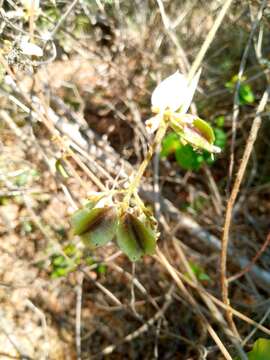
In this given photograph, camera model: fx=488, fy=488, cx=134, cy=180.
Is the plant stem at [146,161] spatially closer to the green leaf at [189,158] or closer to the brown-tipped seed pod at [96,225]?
the brown-tipped seed pod at [96,225]

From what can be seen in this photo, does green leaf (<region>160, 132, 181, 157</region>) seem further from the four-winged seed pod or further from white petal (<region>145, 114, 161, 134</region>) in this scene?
white petal (<region>145, 114, 161, 134</region>)

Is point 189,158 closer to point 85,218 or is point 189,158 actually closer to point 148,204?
point 148,204

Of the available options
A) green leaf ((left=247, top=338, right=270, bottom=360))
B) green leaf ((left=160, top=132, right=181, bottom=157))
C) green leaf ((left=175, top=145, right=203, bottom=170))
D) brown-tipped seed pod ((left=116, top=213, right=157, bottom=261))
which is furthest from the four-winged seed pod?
green leaf ((left=160, top=132, right=181, bottom=157))

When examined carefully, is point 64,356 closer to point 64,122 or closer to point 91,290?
point 91,290

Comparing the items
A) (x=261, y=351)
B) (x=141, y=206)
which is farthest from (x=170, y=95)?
(x=261, y=351)

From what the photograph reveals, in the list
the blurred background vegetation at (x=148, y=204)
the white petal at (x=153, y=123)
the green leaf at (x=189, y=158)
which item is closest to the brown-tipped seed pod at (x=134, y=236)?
the white petal at (x=153, y=123)

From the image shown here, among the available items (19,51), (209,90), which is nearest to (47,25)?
(19,51)
